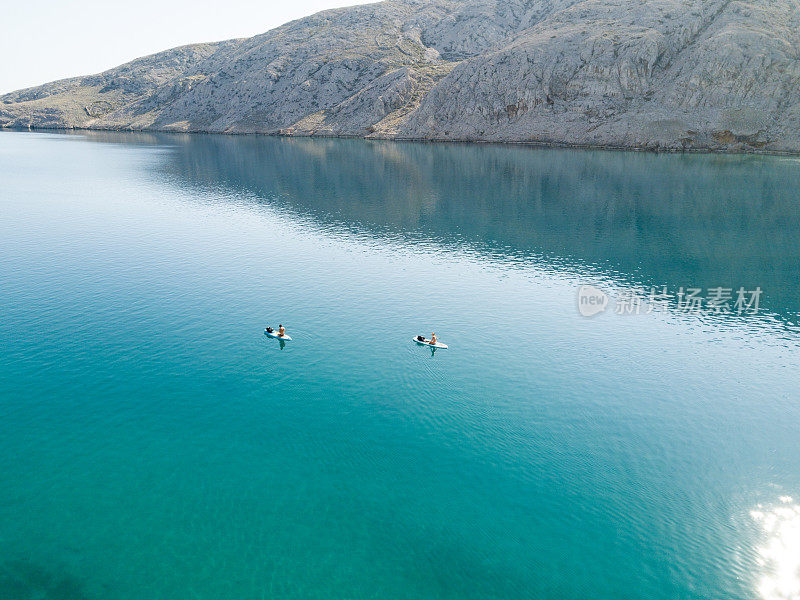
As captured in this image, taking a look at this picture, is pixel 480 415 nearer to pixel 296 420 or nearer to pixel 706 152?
pixel 296 420

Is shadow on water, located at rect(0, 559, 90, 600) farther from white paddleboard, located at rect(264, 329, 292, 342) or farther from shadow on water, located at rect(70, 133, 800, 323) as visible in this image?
shadow on water, located at rect(70, 133, 800, 323)

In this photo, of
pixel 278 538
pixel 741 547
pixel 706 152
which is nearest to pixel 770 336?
pixel 741 547
